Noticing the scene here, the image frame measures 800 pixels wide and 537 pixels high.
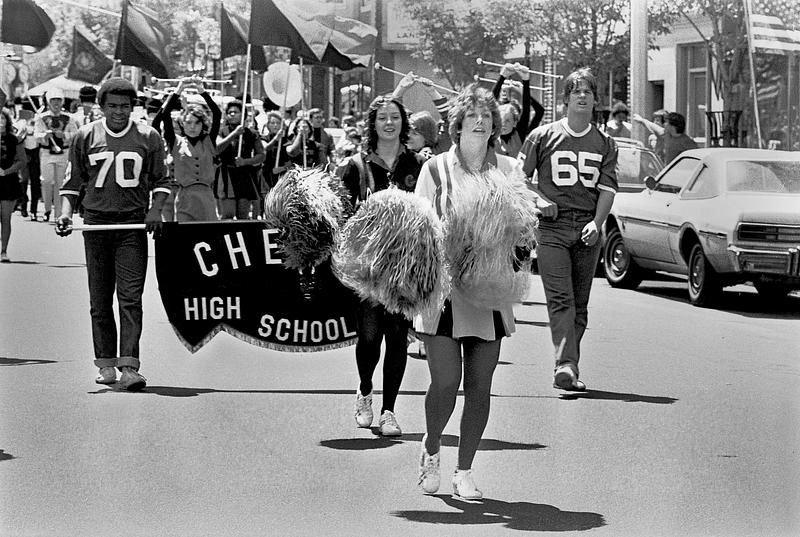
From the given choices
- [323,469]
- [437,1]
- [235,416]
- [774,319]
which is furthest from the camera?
[437,1]

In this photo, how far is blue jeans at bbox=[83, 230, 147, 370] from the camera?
9.69m

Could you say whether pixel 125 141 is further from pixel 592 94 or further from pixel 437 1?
pixel 437 1

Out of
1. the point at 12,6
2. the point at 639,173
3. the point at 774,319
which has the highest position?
the point at 12,6

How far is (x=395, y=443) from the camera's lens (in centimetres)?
791

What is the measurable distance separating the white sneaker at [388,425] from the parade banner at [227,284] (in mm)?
1802

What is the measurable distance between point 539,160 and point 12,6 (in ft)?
27.3

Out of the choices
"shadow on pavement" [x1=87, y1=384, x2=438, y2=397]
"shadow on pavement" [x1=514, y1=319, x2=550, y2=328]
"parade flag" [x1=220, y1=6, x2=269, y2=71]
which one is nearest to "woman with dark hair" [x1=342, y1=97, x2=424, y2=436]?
"shadow on pavement" [x1=87, y1=384, x2=438, y2=397]

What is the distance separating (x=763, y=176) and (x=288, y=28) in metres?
5.44

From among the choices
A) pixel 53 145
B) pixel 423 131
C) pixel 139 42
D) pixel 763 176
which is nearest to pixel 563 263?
pixel 423 131

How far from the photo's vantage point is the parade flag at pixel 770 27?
21.0 m

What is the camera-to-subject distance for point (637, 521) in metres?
6.22

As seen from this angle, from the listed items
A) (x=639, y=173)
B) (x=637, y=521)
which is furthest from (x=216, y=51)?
(x=637, y=521)

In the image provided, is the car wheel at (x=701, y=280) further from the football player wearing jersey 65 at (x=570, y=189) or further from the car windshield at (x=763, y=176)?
the football player wearing jersey 65 at (x=570, y=189)

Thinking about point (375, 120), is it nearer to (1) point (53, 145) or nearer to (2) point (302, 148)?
(2) point (302, 148)
